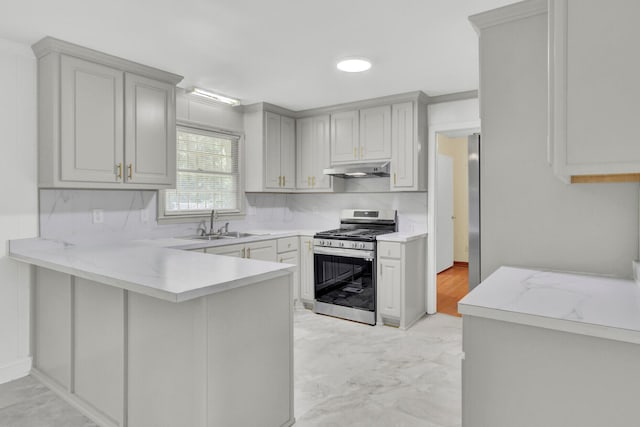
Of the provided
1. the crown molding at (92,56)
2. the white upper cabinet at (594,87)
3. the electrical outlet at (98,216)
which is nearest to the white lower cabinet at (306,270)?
the electrical outlet at (98,216)

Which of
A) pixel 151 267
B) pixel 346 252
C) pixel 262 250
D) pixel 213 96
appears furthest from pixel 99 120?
pixel 346 252

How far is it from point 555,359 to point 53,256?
2.71 m

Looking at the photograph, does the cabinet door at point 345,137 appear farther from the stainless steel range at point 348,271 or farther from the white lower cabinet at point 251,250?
the white lower cabinet at point 251,250

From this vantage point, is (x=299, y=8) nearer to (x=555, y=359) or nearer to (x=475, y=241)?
(x=475, y=241)

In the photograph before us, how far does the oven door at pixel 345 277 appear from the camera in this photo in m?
3.80

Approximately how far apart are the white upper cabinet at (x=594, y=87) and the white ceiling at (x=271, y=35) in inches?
42.5

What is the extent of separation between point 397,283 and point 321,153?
5.90 feet

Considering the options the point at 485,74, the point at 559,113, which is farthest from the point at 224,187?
the point at 559,113

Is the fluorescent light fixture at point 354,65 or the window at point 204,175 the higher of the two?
the fluorescent light fixture at point 354,65

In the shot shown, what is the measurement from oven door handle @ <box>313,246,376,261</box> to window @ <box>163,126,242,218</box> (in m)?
1.10

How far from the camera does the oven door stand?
3805 mm

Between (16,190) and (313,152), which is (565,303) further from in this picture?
(313,152)

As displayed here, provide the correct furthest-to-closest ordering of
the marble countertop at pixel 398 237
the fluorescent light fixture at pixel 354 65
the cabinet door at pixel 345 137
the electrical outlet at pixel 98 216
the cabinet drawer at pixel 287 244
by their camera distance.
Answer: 1. the cabinet door at pixel 345 137
2. the cabinet drawer at pixel 287 244
3. the marble countertop at pixel 398 237
4. the electrical outlet at pixel 98 216
5. the fluorescent light fixture at pixel 354 65

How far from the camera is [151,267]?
1.97m
